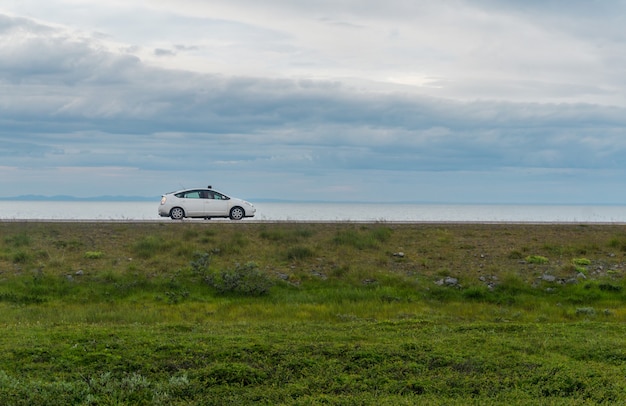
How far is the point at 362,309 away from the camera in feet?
55.1

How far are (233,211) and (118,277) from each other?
52.9 ft

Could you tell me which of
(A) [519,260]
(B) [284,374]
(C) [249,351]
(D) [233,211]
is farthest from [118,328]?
(D) [233,211]

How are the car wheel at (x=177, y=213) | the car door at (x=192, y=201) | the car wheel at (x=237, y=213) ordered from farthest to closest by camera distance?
the car wheel at (x=237, y=213) < the car wheel at (x=177, y=213) < the car door at (x=192, y=201)

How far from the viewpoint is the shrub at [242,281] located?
735 inches

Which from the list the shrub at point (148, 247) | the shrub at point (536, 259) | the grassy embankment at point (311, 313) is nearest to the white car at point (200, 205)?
the grassy embankment at point (311, 313)

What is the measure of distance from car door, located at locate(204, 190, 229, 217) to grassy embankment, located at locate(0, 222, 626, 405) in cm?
504

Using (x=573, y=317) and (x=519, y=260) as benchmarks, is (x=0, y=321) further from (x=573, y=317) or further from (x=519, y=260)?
(x=519, y=260)

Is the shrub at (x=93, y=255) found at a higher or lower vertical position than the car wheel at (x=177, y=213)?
lower

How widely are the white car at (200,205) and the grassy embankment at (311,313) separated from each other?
16.6ft

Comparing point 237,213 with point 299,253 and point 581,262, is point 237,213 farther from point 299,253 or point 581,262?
point 581,262

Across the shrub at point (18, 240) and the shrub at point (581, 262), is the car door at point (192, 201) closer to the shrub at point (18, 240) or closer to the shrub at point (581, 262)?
the shrub at point (18, 240)

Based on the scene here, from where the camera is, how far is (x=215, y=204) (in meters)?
35.3

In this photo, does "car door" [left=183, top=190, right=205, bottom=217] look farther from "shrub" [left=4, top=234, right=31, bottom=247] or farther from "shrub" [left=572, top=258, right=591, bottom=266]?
"shrub" [left=572, top=258, right=591, bottom=266]

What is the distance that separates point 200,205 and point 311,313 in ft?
65.3
